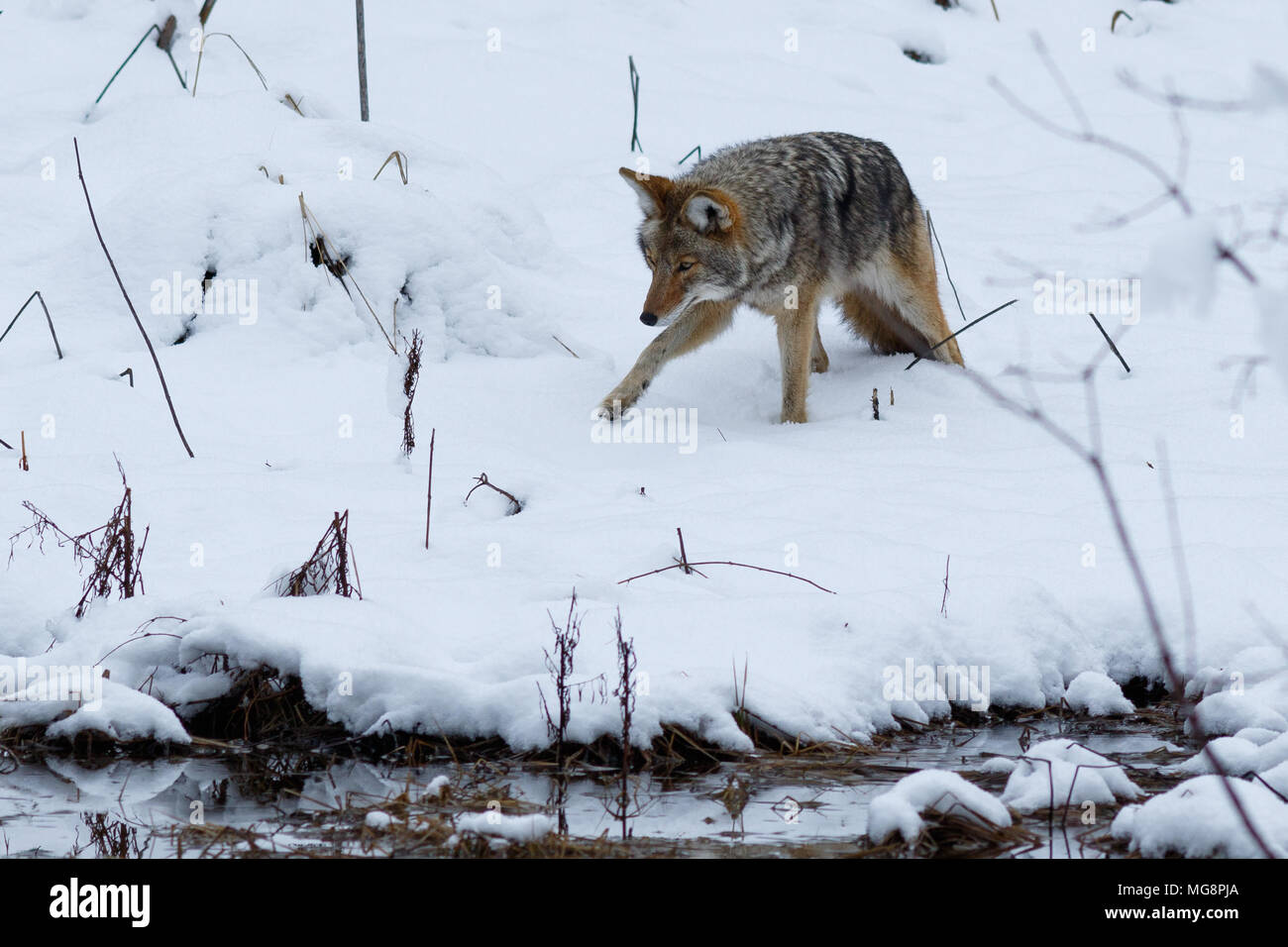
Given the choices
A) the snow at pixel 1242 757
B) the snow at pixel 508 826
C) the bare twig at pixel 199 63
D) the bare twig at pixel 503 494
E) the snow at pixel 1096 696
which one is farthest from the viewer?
the bare twig at pixel 199 63

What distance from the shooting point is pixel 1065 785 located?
3221 mm

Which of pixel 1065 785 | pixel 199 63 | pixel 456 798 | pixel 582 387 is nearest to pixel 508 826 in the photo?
pixel 456 798

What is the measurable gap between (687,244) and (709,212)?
199mm

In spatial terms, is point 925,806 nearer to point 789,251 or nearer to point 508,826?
point 508,826

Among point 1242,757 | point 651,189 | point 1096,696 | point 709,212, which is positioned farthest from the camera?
point 651,189

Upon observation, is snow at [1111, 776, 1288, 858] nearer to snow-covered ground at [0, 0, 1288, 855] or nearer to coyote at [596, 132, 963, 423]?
snow-covered ground at [0, 0, 1288, 855]

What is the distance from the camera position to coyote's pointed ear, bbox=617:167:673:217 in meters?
6.53

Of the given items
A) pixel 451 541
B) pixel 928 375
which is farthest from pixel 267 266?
pixel 928 375

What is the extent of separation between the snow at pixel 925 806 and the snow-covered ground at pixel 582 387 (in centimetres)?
81

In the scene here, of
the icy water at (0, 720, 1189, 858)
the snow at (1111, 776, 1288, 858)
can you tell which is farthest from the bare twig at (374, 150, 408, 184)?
the snow at (1111, 776, 1288, 858)

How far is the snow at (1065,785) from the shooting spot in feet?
10.4

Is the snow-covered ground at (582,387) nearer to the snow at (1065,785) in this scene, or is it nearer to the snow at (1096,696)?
the snow at (1096,696)

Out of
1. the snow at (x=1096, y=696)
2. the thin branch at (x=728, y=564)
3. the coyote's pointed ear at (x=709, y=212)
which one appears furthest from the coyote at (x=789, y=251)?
the snow at (x=1096, y=696)
